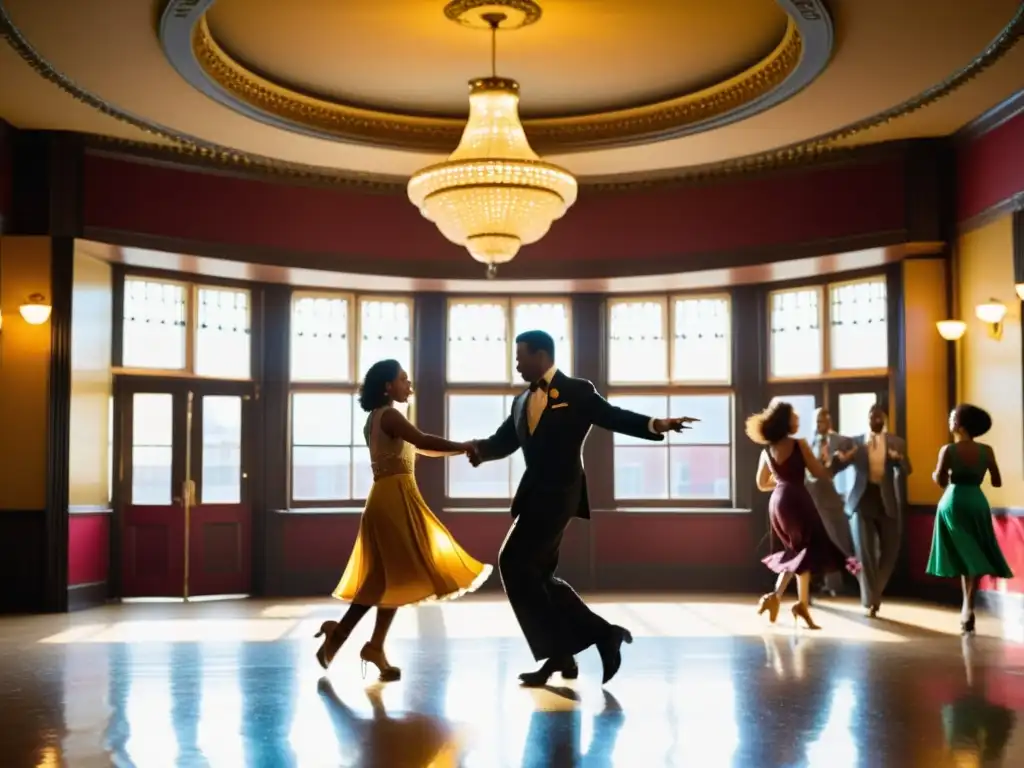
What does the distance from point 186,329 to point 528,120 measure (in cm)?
343

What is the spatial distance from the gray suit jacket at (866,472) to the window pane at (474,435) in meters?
3.46

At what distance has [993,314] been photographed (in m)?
8.58

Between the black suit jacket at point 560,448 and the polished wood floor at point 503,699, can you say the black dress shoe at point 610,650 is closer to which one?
the polished wood floor at point 503,699

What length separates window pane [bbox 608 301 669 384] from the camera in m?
11.5

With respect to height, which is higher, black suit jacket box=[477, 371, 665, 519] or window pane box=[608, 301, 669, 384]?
window pane box=[608, 301, 669, 384]

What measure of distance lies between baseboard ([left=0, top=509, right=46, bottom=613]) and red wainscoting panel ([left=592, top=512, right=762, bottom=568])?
186 inches

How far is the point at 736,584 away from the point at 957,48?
209 inches

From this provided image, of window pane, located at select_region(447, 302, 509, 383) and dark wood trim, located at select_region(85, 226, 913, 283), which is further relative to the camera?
window pane, located at select_region(447, 302, 509, 383)

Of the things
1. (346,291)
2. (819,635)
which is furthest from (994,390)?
(346,291)

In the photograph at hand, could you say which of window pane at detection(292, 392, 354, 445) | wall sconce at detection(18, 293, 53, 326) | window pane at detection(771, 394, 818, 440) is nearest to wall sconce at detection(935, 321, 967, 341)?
window pane at detection(771, 394, 818, 440)

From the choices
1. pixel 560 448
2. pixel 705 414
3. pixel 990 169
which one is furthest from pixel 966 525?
pixel 705 414

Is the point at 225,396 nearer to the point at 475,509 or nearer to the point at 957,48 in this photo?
the point at 475,509

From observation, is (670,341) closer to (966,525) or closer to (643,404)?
(643,404)

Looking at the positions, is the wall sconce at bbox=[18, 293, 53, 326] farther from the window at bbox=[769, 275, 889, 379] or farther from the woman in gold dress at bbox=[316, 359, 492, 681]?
the window at bbox=[769, 275, 889, 379]
